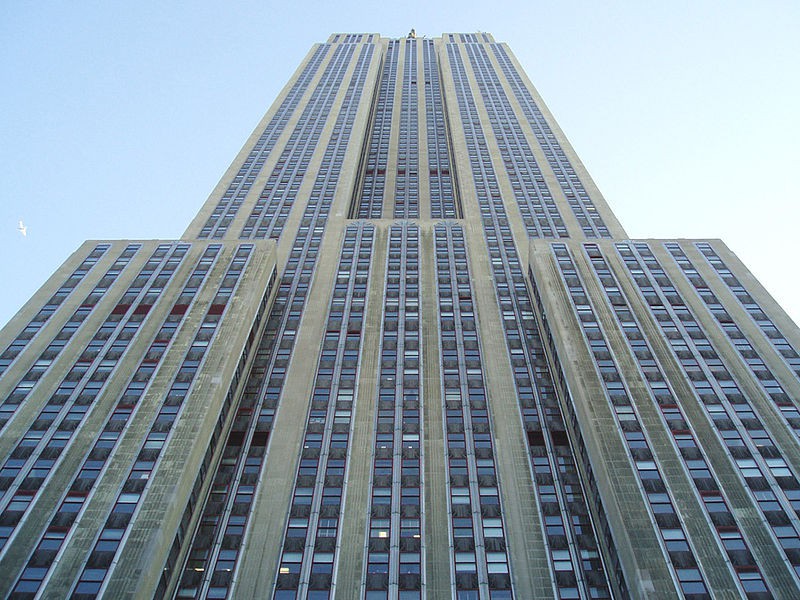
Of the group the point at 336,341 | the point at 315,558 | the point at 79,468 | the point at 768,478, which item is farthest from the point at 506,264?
the point at 79,468

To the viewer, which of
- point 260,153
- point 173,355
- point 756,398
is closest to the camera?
point 756,398

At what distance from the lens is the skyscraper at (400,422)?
158 feet

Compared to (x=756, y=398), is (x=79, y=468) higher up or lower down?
lower down

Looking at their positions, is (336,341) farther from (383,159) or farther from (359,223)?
(383,159)

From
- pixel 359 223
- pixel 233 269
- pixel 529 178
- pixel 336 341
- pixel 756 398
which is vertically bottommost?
pixel 756 398

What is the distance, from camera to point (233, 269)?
79.6 m

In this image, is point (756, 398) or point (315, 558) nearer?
point (315, 558)

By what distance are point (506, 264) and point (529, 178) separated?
1408 inches

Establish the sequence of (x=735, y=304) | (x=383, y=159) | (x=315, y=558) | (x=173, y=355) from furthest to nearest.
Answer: (x=383, y=159) < (x=735, y=304) < (x=173, y=355) < (x=315, y=558)

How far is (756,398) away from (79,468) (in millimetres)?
60846

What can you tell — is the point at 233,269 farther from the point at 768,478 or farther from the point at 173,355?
the point at 768,478

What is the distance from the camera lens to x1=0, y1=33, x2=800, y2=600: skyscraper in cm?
4809

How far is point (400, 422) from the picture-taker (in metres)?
63.4

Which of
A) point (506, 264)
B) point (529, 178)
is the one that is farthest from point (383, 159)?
point (506, 264)
